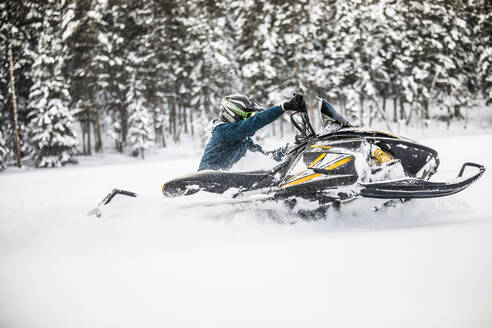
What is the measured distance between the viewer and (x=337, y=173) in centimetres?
321

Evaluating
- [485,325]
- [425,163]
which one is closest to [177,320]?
[485,325]

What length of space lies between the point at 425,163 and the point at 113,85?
2382 centimetres

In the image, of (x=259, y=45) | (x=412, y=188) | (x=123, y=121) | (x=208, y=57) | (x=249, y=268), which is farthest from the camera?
(x=123, y=121)

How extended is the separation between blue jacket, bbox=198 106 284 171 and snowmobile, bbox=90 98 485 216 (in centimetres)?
48

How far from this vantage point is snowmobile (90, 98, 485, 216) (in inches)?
120

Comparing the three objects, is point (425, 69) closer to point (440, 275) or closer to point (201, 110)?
point (201, 110)

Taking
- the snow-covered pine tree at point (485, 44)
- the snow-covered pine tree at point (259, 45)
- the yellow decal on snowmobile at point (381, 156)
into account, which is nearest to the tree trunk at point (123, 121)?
the snow-covered pine tree at point (259, 45)

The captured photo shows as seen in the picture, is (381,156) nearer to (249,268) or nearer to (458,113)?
(249,268)

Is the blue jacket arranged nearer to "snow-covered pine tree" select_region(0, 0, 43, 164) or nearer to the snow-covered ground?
the snow-covered ground

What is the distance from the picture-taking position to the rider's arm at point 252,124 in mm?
3426

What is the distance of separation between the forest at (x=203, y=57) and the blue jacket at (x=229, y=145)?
15861 millimetres

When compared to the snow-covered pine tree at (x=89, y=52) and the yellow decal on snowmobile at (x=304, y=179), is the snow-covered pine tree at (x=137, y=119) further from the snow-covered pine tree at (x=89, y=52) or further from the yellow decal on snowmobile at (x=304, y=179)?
the yellow decal on snowmobile at (x=304, y=179)

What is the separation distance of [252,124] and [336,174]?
106cm

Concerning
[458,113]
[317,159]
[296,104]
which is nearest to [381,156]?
[317,159]
